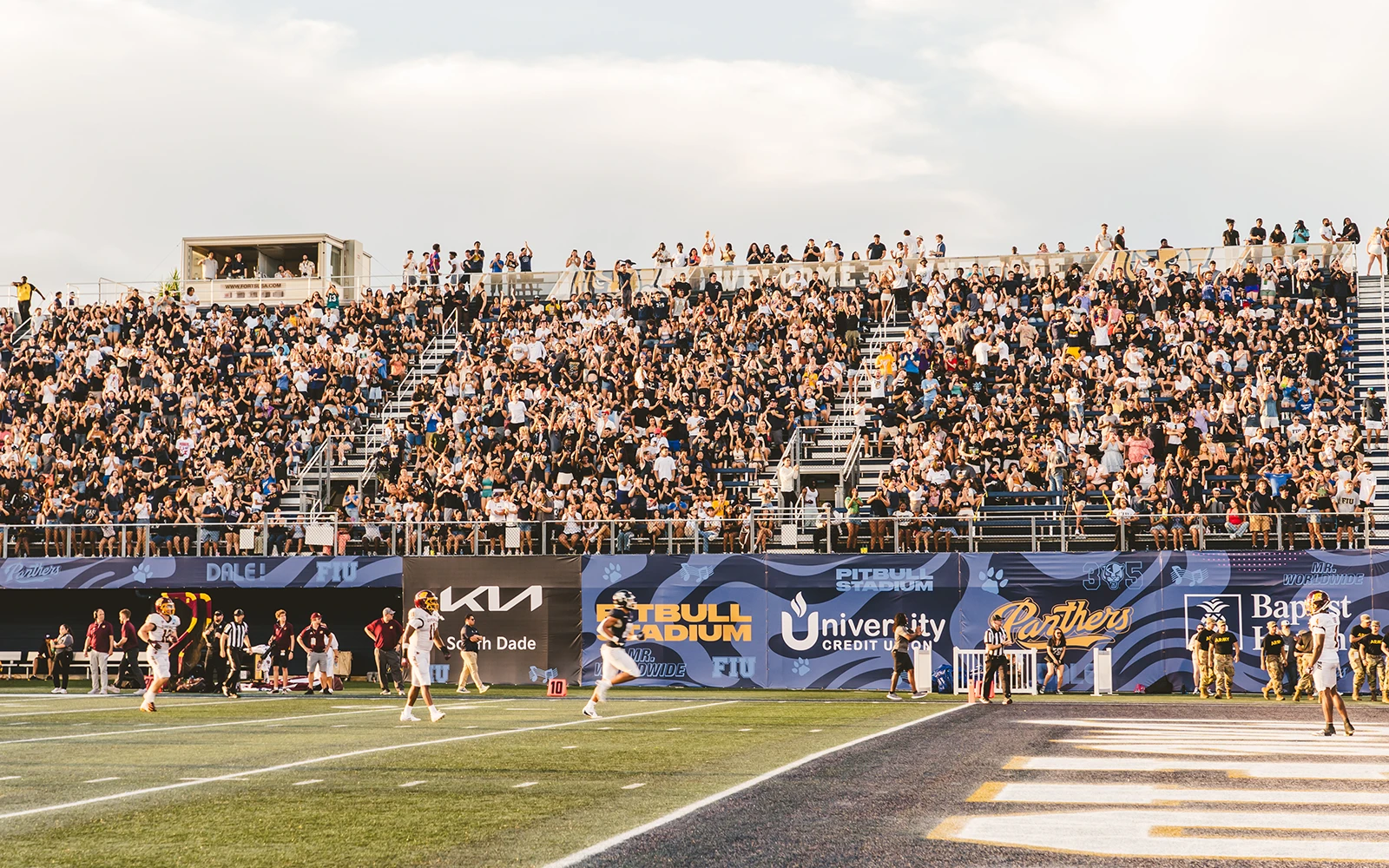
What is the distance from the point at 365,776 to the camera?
12914 mm

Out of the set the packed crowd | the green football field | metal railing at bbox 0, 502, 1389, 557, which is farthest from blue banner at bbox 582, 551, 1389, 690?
the packed crowd

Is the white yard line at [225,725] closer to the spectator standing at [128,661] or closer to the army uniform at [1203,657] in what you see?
the spectator standing at [128,661]

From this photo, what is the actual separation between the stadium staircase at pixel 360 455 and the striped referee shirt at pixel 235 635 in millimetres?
4014

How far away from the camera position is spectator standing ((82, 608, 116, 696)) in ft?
96.7

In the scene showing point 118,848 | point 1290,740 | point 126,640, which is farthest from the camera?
point 126,640

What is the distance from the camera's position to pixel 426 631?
2012 cm

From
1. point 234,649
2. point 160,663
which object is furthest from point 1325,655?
point 234,649

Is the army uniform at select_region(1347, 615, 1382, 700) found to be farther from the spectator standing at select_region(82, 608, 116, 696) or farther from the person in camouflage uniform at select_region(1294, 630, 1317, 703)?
the spectator standing at select_region(82, 608, 116, 696)

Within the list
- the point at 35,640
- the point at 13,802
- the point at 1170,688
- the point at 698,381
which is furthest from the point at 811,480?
the point at 13,802

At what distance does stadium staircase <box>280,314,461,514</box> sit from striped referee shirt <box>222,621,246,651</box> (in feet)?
13.2

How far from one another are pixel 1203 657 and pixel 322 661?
673 inches

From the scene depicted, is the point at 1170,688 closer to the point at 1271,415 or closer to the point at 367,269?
the point at 1271,415

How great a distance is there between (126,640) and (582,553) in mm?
9107

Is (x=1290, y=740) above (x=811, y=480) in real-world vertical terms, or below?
below
